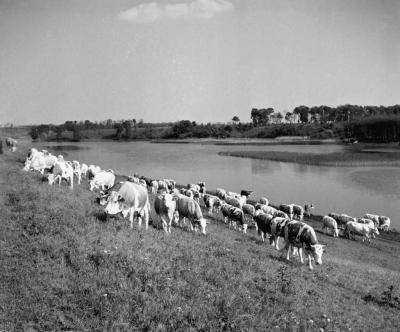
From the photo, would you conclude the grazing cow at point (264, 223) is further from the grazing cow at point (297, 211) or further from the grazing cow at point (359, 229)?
the grazing cow at point (297, 211)

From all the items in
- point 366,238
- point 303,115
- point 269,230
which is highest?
point 303,115

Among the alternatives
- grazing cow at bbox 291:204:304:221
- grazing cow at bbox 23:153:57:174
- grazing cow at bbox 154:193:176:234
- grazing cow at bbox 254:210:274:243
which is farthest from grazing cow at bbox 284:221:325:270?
grazing cow at bbox 23:153:57:174

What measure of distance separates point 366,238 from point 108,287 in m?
20.9

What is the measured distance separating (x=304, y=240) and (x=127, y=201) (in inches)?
285

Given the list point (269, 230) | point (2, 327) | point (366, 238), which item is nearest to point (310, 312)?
point (2, 327)

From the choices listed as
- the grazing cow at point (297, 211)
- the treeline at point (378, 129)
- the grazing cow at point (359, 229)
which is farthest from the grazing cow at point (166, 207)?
the treeline at point (378, 129)

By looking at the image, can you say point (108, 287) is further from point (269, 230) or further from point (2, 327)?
point (269, 230)

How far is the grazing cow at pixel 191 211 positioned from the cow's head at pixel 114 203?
396cm

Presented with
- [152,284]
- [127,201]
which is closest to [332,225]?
[127,201]

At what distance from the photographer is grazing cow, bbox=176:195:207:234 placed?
17073 mm

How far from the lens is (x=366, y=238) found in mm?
24609

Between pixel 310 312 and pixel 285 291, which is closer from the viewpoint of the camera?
pixel 310 312

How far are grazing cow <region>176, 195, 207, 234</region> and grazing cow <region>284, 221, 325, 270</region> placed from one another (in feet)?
12.7

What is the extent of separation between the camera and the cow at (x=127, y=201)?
46.4ft
